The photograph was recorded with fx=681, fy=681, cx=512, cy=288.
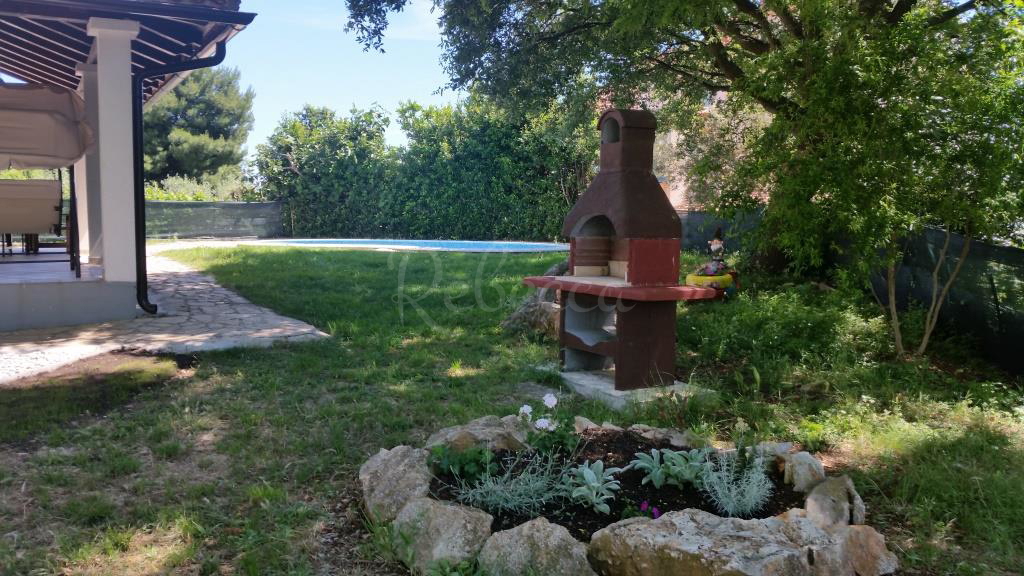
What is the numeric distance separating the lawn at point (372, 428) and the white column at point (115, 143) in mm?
2048

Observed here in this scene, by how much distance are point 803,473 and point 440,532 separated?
1.71 metres

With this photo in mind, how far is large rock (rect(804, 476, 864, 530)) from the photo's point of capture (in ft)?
9.27

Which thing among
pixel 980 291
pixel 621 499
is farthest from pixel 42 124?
pixel 980 291

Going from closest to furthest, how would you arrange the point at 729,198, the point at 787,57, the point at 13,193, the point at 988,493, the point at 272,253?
1. the point at 988,493
2. the point at 787,57
3. the point at 729,198
4. the point at 13,193
5. the point at 272,253

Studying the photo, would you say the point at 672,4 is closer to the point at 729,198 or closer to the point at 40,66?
the point at 729,198

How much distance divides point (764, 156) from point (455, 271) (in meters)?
6.60

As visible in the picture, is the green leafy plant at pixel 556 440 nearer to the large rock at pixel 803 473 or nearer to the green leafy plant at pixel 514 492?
the green leafy plant at pixel 514 492

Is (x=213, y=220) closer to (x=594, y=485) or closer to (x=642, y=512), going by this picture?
(x=594, y=485)

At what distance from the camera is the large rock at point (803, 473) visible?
313 cm

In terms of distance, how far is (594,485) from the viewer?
9.57ft

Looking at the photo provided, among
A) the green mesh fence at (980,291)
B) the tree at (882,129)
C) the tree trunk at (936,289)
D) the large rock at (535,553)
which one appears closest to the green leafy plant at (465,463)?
the large rock at (535,553)

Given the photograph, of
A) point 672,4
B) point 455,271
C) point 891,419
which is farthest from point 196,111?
point 891,419

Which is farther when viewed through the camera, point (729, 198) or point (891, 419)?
point (729, 198)

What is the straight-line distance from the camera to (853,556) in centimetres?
259
